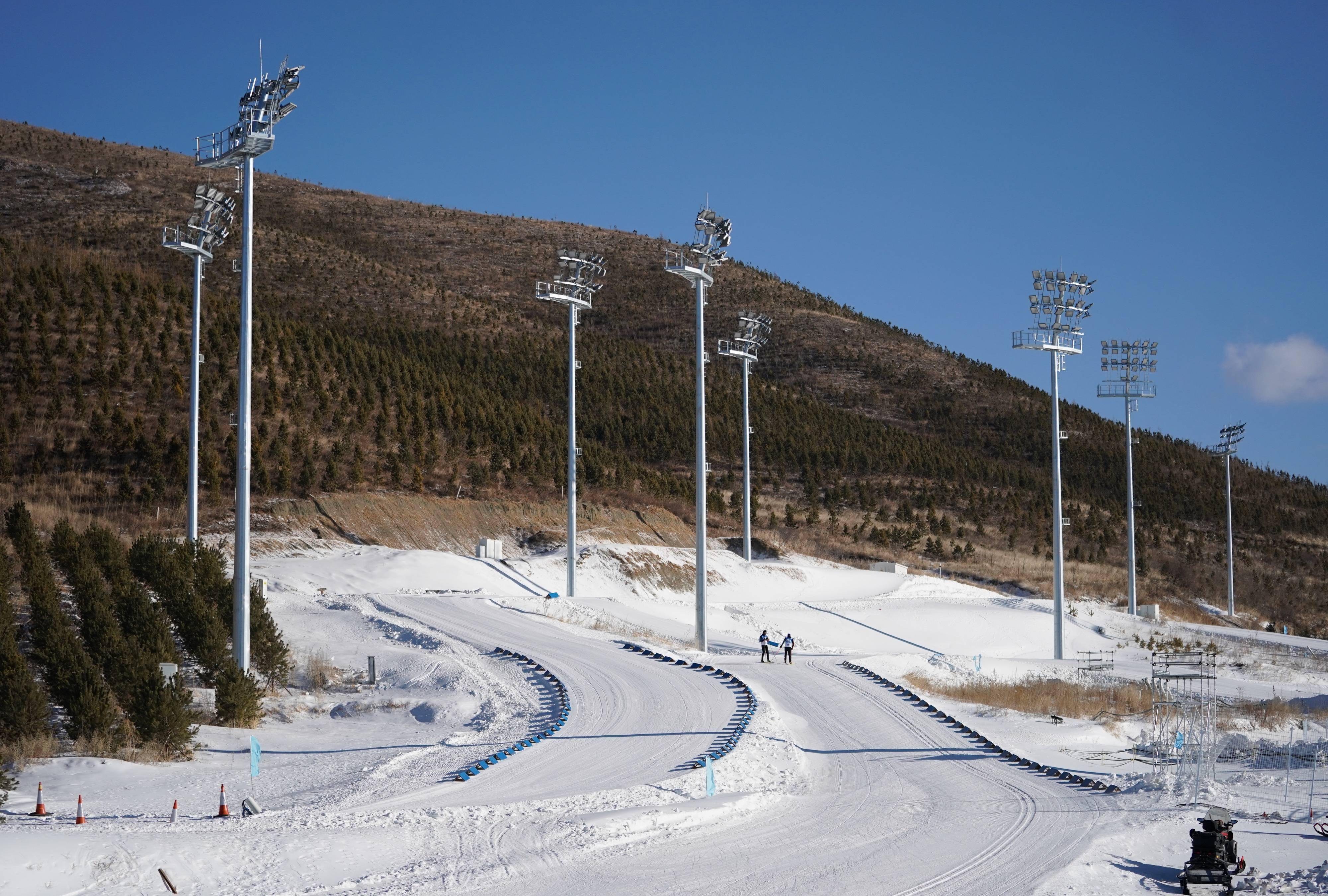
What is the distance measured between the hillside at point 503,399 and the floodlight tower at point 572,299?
12.0 m

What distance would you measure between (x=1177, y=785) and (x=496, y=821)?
37.9 ft

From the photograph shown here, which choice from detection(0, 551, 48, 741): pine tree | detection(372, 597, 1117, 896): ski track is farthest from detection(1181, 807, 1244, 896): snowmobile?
detection(0, 551, 48, 741): pine tree

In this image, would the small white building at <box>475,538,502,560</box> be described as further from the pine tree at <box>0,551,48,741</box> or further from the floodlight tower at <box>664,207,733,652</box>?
the pine tree at <box>0,551,48,741</box>

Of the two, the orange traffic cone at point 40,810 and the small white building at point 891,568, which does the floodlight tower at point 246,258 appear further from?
the small white building at point 891,568

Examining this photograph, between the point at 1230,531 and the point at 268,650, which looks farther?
the point at 1230,531

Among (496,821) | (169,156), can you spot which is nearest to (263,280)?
(169,156)

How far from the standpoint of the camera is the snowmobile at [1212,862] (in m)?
14.0

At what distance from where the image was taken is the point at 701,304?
3619cm

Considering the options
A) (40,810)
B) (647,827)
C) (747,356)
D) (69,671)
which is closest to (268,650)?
(69,671)

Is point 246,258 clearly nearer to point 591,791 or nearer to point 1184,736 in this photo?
point 591,791

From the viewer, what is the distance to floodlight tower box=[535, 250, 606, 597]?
40.0 m

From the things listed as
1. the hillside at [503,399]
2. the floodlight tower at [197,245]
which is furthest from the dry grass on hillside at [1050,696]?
the hillside at [503,399]

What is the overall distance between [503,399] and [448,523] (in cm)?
2223

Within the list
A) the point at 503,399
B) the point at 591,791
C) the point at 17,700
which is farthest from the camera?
the point at 503,399
